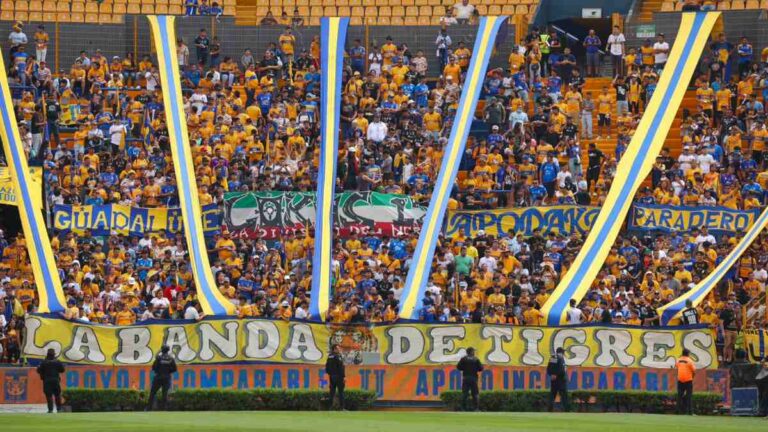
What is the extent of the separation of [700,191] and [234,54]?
13.9 m

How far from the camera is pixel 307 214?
127 ft

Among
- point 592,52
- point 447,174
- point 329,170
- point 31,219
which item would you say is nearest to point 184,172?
point 329,170

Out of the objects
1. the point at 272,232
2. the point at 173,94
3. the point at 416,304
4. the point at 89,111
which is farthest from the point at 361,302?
the point at 89,111

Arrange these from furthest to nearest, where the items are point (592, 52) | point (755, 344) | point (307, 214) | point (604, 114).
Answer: point (592, 52)
point (604, 114)
point (307, 214)
point (755, 344)

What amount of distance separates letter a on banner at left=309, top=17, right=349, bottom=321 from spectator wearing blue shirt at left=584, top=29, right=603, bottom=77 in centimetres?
771

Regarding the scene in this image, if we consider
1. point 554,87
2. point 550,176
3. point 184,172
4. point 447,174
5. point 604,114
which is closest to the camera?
point 447,174

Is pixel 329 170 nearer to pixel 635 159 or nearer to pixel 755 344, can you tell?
pixel 635 159

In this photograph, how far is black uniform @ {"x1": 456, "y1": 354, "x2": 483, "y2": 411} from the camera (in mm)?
29453

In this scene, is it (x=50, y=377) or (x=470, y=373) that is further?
(x=470, y=373)

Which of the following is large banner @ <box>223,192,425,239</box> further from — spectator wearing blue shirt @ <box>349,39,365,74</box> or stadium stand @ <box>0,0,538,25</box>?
stadium stand @ <box>0,0,538,25</box>

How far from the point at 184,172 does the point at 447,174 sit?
5.83m

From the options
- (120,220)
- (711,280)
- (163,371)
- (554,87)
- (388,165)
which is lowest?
(163,371)

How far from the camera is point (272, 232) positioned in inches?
1519

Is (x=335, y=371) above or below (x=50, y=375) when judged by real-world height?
above
